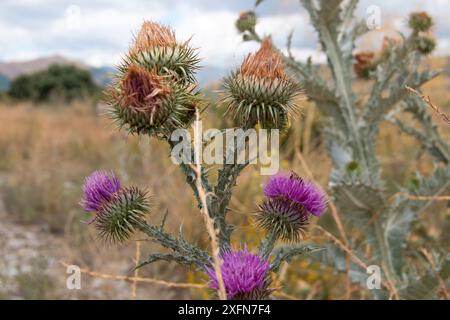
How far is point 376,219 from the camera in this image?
305 cm

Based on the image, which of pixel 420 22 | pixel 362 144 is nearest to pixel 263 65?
pixel 362 144

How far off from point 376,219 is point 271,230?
1.58m

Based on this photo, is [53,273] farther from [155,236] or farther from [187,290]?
[155,236]

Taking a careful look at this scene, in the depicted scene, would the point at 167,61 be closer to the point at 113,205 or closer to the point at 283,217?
the point at 113,205

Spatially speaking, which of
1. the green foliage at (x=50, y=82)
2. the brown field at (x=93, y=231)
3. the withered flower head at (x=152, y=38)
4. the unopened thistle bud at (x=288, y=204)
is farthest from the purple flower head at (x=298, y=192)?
the green foliage at (x=50, y=82)

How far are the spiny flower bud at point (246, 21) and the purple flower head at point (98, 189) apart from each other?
210 cm

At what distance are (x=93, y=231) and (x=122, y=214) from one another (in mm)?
4023

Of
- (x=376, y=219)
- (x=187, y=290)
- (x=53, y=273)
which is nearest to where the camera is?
(x=376, y=219)

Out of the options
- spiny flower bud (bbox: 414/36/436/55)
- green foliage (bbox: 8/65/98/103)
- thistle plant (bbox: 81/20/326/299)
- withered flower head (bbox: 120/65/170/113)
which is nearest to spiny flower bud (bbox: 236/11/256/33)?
spiny flower bud (bbox: 414/36/436/55)

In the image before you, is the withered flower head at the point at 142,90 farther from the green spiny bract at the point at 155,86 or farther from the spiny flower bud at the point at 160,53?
→ the spiny flower bud at the point at 160,53

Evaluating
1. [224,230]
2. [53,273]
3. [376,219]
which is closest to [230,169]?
[224,230]

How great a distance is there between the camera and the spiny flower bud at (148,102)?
4.82 ft

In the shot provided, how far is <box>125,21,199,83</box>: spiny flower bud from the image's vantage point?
5.49 ft

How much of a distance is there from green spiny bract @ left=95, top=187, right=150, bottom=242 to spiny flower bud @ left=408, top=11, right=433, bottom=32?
253cm
